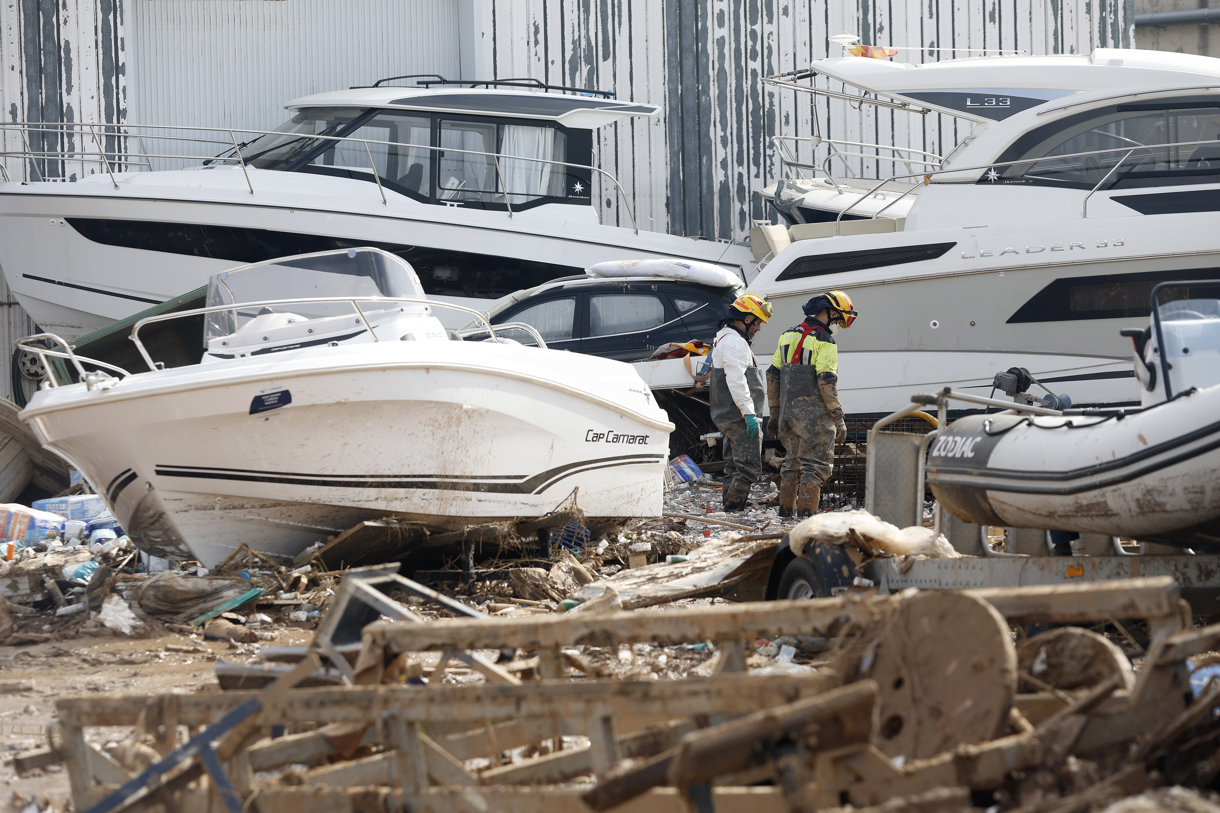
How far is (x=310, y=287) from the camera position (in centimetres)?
671

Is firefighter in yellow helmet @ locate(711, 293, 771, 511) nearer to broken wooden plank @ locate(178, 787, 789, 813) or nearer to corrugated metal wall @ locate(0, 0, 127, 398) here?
broken wooden plank @ locate(178, 787, 789, 813)

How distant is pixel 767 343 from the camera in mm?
10086

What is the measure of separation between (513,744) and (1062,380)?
299 inches

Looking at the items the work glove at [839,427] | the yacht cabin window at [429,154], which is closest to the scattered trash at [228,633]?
the work glove at [839,427]

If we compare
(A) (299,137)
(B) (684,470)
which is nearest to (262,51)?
(A) (299,137)

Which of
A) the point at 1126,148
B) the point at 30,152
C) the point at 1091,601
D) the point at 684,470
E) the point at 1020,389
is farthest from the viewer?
the point at 30,152

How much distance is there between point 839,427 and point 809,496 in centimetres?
59

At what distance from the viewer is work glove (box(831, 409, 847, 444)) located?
27.7 ft

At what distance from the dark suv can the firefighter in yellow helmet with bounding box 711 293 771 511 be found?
3.26 ft

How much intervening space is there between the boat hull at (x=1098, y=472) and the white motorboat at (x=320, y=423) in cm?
255

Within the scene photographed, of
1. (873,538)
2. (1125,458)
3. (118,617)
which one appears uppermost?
(1125,458)

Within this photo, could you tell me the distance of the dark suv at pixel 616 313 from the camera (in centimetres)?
998

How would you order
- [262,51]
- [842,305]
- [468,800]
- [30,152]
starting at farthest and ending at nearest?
[262,51] < [30,152] < [842,305] < [468,800]

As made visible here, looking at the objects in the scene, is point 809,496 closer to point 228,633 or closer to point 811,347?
point 811,347
